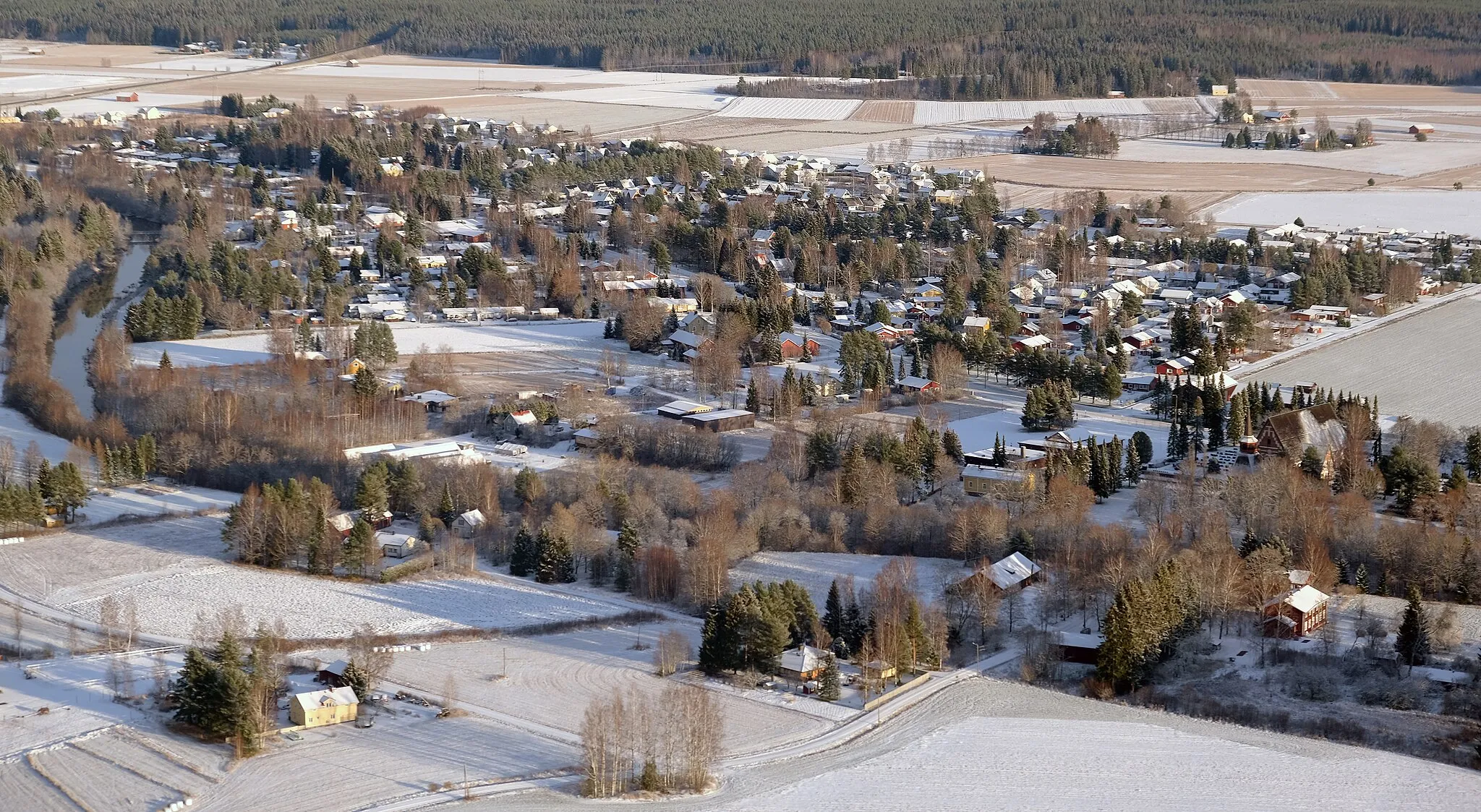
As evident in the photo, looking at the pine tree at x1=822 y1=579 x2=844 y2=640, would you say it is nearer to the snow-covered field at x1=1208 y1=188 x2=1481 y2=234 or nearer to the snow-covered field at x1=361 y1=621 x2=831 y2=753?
the snow-covered field at x1=361 y1=621 x2=831 y2=753

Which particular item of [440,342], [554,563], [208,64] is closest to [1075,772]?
[554,563]

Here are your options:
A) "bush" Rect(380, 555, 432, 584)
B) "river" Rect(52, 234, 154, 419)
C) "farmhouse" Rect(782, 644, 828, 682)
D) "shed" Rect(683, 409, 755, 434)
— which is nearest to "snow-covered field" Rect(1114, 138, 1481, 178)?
"river" Rect(52, 234, 154, 419)

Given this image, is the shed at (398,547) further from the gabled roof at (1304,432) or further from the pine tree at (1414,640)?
the gabled roof at (1304,432)

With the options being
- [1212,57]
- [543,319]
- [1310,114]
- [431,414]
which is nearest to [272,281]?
[543,319]

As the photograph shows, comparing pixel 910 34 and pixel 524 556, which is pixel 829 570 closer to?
pixel 524 556

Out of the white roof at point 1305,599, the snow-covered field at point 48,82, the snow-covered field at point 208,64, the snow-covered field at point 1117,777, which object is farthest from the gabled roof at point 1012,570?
the snow-covered field at point 208,64

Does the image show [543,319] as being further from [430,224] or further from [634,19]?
[634,19]
